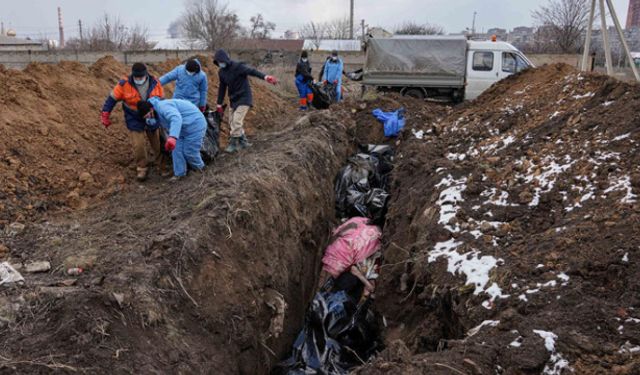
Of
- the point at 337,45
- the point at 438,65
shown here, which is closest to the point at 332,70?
the point at 438,65

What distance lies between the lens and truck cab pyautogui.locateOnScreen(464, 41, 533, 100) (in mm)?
13305

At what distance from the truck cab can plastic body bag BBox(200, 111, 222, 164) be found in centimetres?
869

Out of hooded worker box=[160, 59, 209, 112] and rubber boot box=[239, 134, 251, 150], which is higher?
hooded worker box=[160, 59, 209, 112]

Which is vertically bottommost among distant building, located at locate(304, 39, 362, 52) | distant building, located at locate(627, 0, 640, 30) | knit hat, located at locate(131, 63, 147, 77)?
knit hat, located at locate(131, 63, 147, 77)

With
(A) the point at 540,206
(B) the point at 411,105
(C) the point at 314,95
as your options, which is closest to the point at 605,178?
(A) the point at 540,206

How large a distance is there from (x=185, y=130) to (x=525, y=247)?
4.21 meters

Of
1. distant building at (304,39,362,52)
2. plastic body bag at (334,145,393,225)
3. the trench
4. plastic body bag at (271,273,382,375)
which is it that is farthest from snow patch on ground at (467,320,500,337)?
distant building at (304,39,362,52)

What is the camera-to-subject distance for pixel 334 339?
4.68 metres

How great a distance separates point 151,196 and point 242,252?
1.83 meters

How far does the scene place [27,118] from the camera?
6789 millimetres

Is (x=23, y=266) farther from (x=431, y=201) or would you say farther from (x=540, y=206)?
(x=540, y=206)

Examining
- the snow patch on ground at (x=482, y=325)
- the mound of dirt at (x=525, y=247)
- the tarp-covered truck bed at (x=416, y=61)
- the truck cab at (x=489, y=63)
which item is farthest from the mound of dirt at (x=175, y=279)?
the truck cab at (x=489, y=63)

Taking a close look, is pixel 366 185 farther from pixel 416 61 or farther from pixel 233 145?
pixel 416 61

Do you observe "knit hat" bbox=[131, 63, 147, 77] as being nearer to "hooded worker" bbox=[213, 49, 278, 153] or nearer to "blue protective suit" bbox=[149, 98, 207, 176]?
"blue protective suit" bbox=[149, 98, 207, 176]
